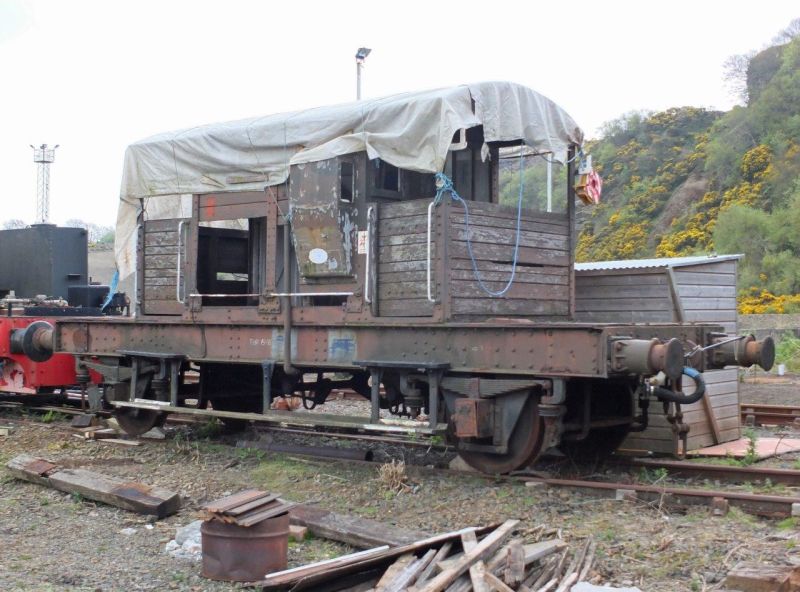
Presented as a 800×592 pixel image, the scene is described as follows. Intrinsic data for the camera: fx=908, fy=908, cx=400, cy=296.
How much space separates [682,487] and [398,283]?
3.11 metres

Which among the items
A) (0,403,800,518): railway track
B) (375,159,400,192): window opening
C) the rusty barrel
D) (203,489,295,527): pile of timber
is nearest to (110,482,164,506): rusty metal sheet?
(203,489,295,527): pile of timber

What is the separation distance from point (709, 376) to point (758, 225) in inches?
1109

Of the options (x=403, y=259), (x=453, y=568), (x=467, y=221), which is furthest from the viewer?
(x=403, y=259)

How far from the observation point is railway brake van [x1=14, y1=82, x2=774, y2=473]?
7.76 meters

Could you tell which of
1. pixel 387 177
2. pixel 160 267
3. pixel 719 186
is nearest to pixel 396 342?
pixel 387 177

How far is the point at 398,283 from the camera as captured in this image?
8.62 meters

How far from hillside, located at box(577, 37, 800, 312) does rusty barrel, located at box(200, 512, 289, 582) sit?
26917 millimetres

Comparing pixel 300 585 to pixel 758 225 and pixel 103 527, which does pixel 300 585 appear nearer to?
pixel 103 527

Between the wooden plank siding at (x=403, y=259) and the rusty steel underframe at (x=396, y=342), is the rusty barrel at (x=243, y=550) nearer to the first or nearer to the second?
the rusty steel underframe at (x=396, y=342)

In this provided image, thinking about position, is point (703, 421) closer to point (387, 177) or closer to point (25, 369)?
point (387, 177)

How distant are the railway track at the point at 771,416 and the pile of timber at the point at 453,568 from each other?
289 inches

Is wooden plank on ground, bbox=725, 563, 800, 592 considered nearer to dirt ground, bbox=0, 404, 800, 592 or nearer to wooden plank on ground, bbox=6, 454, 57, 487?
dirt ground, bbox=0, 404, 800, 592

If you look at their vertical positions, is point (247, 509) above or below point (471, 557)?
above

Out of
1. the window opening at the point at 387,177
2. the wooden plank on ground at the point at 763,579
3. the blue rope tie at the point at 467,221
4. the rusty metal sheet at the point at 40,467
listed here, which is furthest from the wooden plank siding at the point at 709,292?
the rusty metal sheet at the point at 40,467
